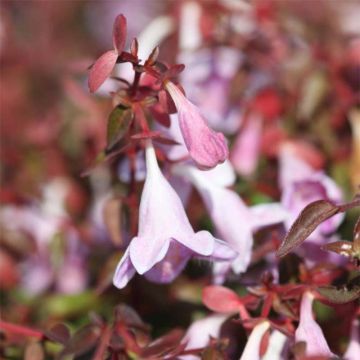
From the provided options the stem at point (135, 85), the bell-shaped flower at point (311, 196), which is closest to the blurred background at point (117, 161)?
the bell-shaped flower at point (311, 196)

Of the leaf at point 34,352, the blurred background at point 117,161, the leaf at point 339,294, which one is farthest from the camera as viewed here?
the blurred background at point 117,161

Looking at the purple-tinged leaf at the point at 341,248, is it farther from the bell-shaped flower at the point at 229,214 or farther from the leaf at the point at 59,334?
the leaf at the point at 59,334

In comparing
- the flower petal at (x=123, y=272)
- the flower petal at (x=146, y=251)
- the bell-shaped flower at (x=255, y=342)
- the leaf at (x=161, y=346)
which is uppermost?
the flower petal at (x=146, y=251)

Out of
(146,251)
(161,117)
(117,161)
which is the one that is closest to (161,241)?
(146,251)

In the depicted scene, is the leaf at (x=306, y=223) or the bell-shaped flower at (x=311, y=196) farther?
the bell-shaped flower at (x=311, y=196)

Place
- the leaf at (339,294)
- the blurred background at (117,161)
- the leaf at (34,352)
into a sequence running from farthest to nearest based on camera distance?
the blurred background at (117,161), the leaf at (34,352), the leaf at (339,294)

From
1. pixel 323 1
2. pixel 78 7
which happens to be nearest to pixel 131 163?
pixel 323 1
